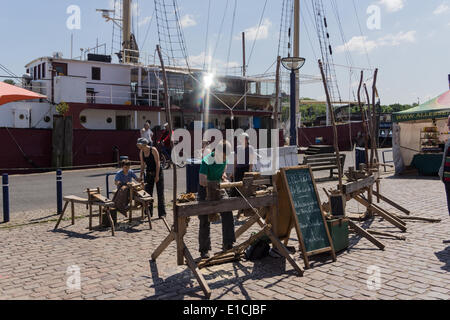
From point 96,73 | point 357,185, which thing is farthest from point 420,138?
point 96,73

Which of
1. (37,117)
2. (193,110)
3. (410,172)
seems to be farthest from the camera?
(193,110)

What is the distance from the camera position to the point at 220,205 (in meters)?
5.72

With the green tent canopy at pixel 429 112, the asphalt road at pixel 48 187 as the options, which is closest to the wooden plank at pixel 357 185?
the asphalt road at pixel 48 187

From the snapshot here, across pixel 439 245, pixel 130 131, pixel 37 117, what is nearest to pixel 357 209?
pixel 439 245

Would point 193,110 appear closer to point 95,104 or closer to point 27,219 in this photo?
point 95,104

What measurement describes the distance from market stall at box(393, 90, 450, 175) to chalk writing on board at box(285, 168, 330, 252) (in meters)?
12.2

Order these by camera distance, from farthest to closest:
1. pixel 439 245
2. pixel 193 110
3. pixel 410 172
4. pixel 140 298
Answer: pixel 193 110 → pixel 410 172 → pixel 439 245 → pixel 140 298

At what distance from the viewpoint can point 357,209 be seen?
34.0ft

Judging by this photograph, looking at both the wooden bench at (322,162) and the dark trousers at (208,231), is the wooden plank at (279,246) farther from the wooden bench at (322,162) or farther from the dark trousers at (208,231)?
the wooden bench at (322,162)

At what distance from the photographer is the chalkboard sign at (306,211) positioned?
19.8ft

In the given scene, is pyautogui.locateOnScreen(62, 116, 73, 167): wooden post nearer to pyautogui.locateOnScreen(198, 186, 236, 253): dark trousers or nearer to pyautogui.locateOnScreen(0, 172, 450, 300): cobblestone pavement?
pyautogui.locateOnScreen(0, 172, 450, 300): cobblestone pavement

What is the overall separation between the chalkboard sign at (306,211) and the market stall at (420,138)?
12.2 m

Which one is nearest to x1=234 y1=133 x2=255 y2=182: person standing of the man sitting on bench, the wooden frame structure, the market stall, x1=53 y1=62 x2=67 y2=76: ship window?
the man sitting on bench
